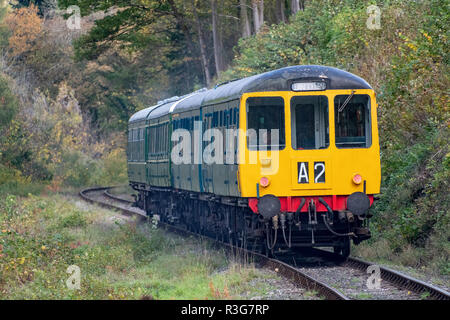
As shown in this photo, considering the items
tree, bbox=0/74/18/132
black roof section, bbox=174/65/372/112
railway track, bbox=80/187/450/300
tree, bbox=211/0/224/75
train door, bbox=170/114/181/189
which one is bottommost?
railway track, bbox=80/187/450/300

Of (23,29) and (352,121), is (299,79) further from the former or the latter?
(23,29)

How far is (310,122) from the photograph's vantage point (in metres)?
14.1

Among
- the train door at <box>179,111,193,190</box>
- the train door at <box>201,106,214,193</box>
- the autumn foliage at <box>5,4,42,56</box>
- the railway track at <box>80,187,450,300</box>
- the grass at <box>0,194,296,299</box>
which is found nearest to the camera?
the railway track at <box>80,187,450,300</box>

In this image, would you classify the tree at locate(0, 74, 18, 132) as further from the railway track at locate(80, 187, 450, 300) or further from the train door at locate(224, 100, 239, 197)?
the train door at locate(224, 100, 239, 197)

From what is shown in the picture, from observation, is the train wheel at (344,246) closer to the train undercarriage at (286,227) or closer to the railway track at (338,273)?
the train undercarriage at (286,227)

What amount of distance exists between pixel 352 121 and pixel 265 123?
1484mm

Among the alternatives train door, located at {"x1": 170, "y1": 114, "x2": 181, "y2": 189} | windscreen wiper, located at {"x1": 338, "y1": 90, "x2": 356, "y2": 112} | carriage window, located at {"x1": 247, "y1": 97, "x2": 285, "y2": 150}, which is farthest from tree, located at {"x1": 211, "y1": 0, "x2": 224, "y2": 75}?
windscreen wiper, located at {"x1": 338, "y1": 90, "x2": 356, "y2": 112}

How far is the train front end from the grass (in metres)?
1.27

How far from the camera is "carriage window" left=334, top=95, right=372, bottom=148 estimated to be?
14.0m

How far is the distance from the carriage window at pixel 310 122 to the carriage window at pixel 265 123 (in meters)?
0.23

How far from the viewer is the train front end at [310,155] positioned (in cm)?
1382

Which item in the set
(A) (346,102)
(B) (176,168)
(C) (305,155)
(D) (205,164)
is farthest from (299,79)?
(B) (176,168)

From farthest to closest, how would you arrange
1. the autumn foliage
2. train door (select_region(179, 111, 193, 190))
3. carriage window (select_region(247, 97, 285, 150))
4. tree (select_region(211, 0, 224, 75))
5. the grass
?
the autumn foliage
tree (select_region(211, 0, 224, 75))
train door (select_region(179, 111, 193, 190))
carriage window (select_region(247, 97, 285, 150))
the grass
